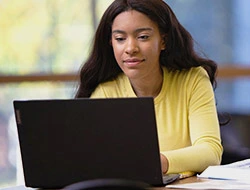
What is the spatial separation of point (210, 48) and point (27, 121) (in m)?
2.57

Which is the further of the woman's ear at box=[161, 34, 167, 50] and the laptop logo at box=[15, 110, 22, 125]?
the woman's ear at box=[161, 34, 167, 50]

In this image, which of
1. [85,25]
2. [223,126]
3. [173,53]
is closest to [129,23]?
[173,53]

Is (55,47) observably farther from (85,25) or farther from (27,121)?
(27,121)

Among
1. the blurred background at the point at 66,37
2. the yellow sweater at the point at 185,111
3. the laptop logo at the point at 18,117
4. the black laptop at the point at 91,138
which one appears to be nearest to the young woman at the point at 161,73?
the yellow sweater at the point at 185,111

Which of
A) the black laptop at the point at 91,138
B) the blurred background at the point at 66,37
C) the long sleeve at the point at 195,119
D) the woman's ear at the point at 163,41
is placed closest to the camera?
the black laptop at the point at 91,138

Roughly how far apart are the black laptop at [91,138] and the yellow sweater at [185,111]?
427 millimetres

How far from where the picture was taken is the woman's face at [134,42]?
2.13 metres

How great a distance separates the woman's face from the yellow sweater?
15 centimetres

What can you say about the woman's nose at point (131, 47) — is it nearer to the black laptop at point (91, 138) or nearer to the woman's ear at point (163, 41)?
the woman's ear at point (163, 41)

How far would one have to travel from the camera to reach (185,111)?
2.25 meters

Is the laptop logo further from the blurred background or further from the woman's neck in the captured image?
the blurred background

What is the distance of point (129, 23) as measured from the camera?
84.8 inches

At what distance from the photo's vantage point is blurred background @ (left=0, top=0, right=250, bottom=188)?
4.05m

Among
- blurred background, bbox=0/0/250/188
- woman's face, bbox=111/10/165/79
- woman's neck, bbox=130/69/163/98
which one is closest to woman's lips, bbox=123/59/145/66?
woman's face, bbox=111/10/165/79
